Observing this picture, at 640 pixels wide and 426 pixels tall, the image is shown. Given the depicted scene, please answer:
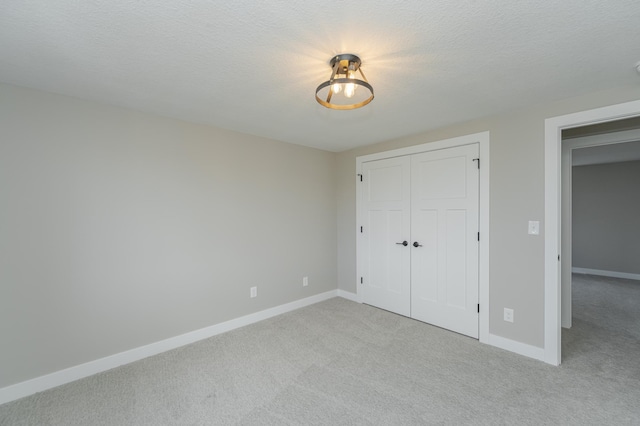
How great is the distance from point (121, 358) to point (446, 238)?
133 inches

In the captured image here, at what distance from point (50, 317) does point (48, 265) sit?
0.40 metres

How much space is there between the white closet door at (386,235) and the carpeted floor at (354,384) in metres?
0.65

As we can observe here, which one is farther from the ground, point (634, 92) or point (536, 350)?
point (634, 92)

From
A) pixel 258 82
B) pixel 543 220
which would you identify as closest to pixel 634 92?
pixel 543 220

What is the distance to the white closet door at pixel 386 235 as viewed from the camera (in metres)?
3.59

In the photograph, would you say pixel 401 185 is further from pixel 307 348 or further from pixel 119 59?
pixel 119 59

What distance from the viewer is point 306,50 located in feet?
5.34

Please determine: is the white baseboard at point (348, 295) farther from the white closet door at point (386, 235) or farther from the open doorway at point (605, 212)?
the open doorway at point (605, 212)

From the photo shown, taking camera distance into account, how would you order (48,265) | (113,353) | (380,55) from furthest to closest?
(113,353)
(48,265)
(380,55)

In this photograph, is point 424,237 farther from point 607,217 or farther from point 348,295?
point 607,217

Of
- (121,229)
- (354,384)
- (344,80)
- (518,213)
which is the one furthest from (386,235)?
(121,229)

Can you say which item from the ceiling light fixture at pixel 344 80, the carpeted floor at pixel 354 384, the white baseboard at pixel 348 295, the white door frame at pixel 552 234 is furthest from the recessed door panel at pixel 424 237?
the ceiling light fixture at pixel 344 80

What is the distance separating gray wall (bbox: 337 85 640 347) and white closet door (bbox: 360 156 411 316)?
0.94 m

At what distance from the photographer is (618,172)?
5.71m
